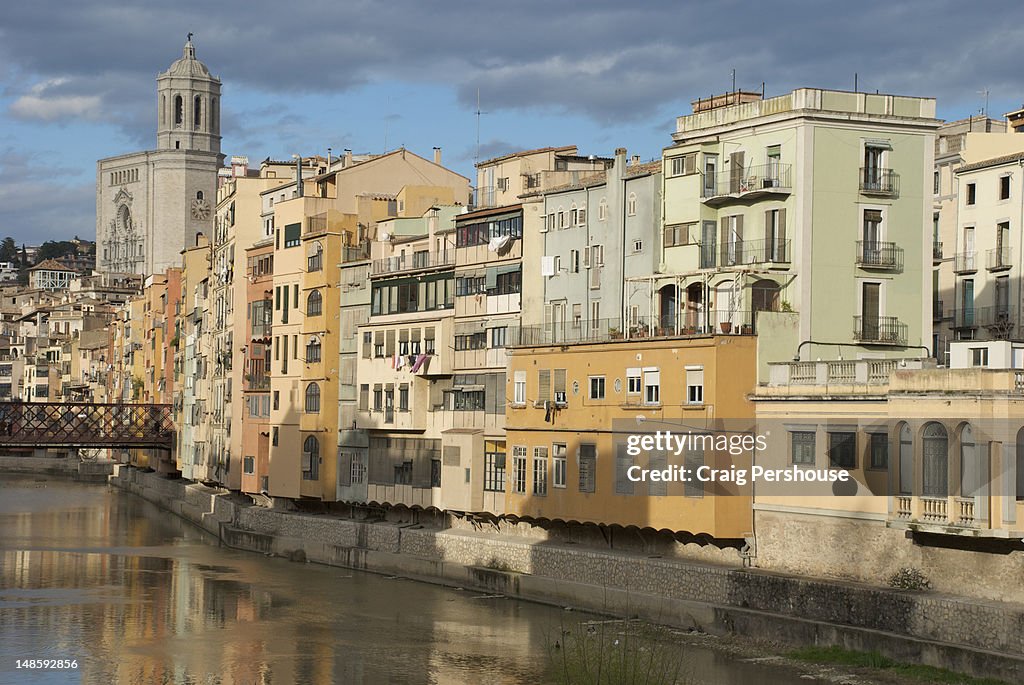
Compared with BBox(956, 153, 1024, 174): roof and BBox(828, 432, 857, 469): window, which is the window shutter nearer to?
BBox(828, 432, 857, 469): window

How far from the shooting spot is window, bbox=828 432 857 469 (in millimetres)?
40062

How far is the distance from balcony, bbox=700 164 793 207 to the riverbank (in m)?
10.1

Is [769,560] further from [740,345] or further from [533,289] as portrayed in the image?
[533,289]

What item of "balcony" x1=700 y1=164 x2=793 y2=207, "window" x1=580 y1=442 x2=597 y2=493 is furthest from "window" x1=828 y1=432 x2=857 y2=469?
"window" x1=580 y1=442 x2=597 y2=493

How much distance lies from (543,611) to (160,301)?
7373 cm

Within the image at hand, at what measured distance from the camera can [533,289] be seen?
54.0 meters

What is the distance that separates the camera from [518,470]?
51.5m

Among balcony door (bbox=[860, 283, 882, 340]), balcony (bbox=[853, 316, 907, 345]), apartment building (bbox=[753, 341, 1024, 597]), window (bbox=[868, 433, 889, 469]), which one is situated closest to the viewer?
apartment building (bbox=[753, 341, 1024, 597])

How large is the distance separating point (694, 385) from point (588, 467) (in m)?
5.27

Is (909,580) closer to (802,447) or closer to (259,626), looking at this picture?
(802,447)

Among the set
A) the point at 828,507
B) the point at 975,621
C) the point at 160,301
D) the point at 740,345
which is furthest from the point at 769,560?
the point at 160,301

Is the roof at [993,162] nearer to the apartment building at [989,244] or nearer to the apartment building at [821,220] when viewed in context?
the apartment building at [989,244]

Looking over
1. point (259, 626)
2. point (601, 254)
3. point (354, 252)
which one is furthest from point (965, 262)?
point (259, 626)

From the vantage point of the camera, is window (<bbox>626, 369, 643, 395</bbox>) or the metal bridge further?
the metal bridge
